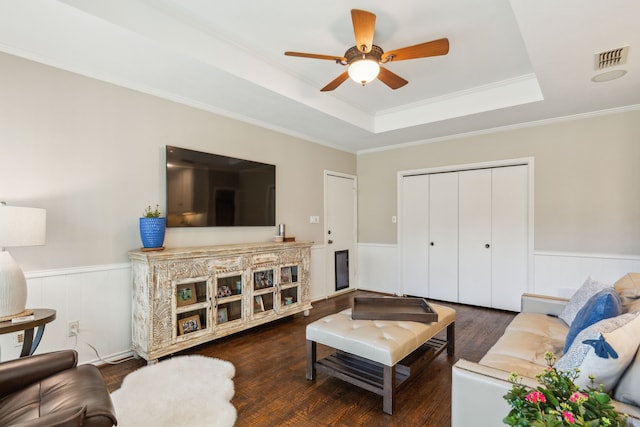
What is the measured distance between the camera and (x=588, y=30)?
7.11ft

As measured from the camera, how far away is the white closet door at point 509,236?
4223 mm

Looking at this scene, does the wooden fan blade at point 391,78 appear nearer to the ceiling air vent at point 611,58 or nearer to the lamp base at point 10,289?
the ceiling air vent at point 611,58

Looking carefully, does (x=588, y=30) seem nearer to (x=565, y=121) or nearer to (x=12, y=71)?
(x=565, y=121)

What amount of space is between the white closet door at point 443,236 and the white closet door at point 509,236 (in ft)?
1.73

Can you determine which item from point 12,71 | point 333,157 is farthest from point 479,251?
point 12,71

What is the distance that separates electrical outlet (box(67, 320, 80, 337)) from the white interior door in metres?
3.24

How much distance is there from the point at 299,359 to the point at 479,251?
309 centimetres

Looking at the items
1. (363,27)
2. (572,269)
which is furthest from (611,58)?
(572,269)

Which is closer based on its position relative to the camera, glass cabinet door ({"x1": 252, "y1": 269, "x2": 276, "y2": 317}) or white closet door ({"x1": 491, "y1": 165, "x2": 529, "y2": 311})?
glass cabinet door ({"x1": 252, "y1": 269, "x2": 276, "y2": 317})

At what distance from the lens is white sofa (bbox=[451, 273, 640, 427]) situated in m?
1.24

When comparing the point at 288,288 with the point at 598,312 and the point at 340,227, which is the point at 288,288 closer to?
the point at 340,227

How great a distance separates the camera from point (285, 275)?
3871 mm

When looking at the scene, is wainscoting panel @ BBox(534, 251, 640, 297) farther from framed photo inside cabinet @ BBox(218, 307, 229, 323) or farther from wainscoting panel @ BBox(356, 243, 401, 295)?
framed photo inside cabinet @ BBox(218, 307, 229, 323)

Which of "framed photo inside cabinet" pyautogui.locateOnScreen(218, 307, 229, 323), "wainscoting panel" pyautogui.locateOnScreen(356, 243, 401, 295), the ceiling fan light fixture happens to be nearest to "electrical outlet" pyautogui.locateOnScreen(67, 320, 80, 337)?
"framed photo inside cabinet" pyautogui.locateOnScreen(218, 307, 229, 323)
